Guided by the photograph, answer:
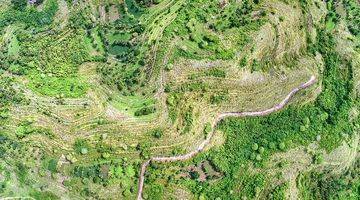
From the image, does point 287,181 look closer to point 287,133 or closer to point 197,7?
point 287,133

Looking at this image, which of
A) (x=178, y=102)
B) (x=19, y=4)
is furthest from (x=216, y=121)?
(x=19, y=4)

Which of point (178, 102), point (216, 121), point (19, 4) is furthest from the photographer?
point (19, 4)

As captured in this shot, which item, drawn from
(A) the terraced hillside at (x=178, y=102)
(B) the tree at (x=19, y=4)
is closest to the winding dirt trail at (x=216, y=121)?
(A) the terraced hillside at (x=178, y=102)

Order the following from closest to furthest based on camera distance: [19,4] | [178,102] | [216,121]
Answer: [178,102]
[216,121]
[19,4]

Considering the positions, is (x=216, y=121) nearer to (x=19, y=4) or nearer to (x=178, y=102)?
(x=178, y=102)

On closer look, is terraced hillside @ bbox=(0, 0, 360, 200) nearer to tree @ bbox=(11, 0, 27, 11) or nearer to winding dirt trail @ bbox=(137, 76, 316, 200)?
winding dirt trail @ bbox=(137, 76, 316, 200)

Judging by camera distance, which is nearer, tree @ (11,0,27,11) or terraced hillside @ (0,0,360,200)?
terraced hillside @ (0,0,360,200)

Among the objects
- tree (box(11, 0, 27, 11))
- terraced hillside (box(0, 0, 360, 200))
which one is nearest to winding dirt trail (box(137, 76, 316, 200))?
terraced hillside (box(0, 0, 360, 200))

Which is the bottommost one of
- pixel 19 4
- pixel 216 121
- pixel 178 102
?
pixel 216 121

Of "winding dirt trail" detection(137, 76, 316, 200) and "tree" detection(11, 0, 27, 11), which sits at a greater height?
"tree" detection(11, 0, 27, 11)
